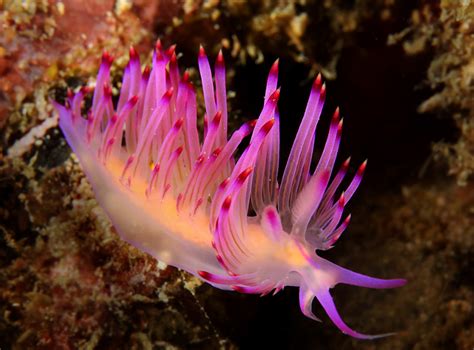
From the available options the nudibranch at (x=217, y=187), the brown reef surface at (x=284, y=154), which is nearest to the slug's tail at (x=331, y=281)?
the nudibranch at (x=217, y=187)

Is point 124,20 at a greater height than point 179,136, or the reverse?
point 124,20

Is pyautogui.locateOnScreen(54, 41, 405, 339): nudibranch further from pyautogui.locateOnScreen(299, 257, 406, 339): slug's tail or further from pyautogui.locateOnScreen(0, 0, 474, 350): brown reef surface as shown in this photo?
pyautogui.locateOnScreen(0, 0, 474, 350): brown reef surface

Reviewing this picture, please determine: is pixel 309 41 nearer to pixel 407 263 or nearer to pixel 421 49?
pixel 421 49

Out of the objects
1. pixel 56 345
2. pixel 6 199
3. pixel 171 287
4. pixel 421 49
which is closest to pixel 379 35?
pixel 421 49

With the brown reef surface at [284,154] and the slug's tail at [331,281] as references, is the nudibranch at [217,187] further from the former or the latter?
the brown reef surface at [284,154]

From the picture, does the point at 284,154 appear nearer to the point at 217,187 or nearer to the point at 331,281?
the point at 217,187

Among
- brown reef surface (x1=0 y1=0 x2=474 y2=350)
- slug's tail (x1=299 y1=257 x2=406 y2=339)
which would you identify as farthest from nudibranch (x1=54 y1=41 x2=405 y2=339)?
brown reef surface (x1=0 y1=0 x2=474 y2=350)
